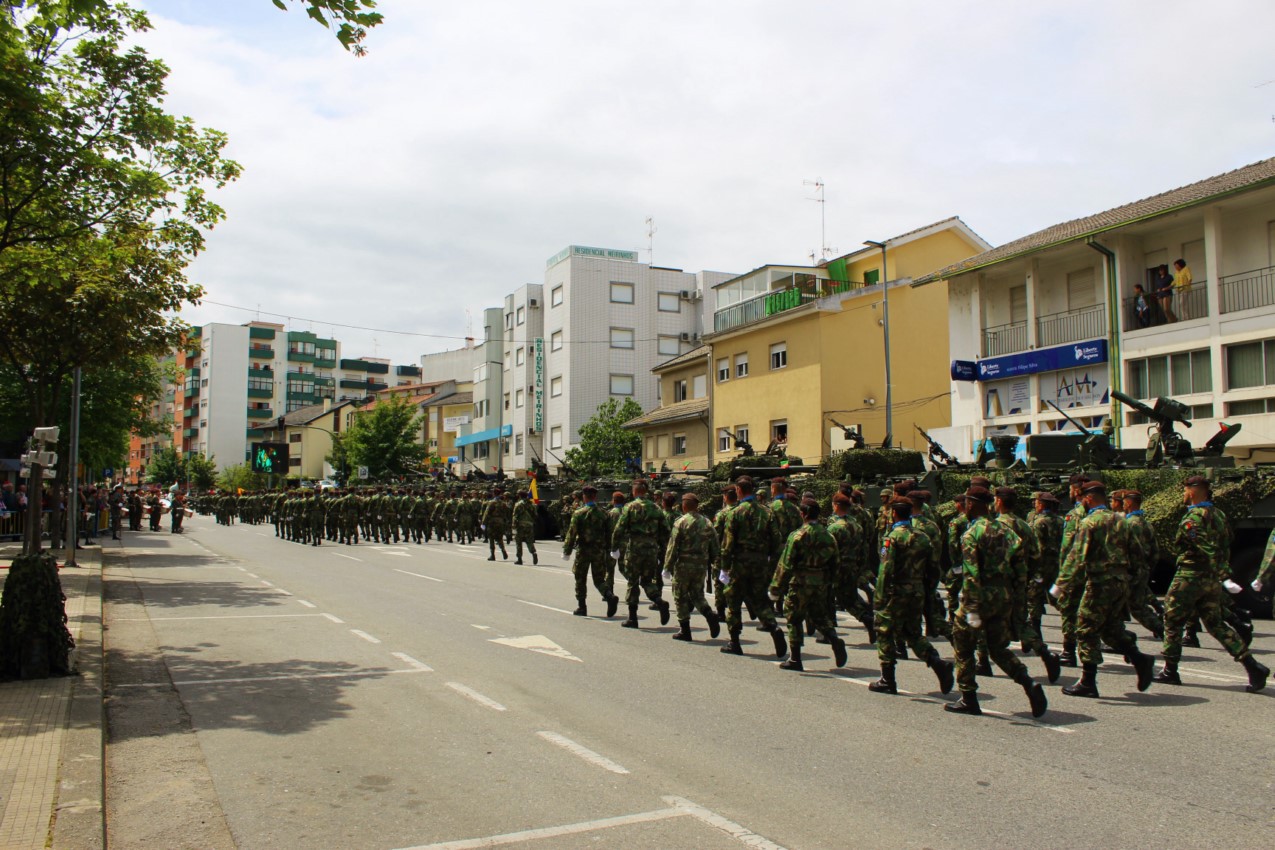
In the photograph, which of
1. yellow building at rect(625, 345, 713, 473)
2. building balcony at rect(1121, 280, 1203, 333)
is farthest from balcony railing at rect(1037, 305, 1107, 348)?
yellow building at rect(625, 345, 713, 473)

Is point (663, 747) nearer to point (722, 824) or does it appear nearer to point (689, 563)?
point (722, 824)

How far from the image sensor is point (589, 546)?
42.4 feet

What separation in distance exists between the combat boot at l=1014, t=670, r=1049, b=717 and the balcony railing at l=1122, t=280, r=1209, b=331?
1924 cm

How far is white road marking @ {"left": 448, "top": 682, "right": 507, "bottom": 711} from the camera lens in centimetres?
758

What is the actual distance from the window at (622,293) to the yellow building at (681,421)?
7.56 metres

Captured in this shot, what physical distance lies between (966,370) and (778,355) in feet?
31.8

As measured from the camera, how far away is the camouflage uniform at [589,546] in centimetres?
1287

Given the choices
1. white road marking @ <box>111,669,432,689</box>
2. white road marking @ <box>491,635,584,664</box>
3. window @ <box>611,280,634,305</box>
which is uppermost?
window @ <box>611,280,634,305</box>

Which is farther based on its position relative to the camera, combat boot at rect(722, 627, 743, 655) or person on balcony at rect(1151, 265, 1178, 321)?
person on balcony at rect(1151, 265, 1178, 321)

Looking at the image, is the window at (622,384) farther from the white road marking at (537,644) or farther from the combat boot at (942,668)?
the combat boot at (942,668)

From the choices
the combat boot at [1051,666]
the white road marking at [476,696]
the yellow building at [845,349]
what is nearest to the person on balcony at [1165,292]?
the yellow building at [845,349]

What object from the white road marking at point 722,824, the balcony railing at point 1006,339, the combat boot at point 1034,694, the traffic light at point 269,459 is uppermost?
the balcony railing at point 1006,339

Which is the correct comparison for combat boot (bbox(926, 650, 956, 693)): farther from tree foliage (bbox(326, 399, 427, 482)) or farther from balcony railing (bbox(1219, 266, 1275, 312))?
tree foliage (bbox(326, 399, 427, 482))

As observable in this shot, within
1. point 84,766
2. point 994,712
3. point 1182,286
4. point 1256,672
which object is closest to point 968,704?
point 994,712
